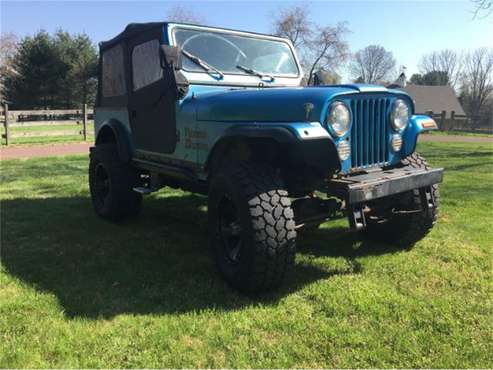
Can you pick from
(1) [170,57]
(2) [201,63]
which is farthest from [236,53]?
(1) [170,57]

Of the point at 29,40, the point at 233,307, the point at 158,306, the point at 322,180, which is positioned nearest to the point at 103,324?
the point at 158,306

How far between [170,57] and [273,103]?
3.73ft

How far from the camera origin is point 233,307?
311cm

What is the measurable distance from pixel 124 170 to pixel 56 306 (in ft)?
7.97

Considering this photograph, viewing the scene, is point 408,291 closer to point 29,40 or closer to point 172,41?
point 172,41

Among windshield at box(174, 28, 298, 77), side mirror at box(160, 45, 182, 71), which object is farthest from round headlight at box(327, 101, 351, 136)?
windshield at box(174, 28, 298, 77)

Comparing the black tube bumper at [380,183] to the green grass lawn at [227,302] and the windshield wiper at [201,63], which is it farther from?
the windshield wiper at [201,63]

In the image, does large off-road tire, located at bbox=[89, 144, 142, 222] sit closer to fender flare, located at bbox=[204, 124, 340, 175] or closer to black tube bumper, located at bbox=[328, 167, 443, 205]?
fender flare, located at bbox=[204, 124, 340, 175]

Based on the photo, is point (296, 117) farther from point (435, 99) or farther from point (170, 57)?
point (435, 99)

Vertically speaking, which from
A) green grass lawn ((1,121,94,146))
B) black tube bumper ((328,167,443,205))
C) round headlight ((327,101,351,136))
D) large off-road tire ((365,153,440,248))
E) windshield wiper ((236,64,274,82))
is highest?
windshield wiper ((236,64,274,82))

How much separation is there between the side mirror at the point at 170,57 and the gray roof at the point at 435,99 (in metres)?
47.6

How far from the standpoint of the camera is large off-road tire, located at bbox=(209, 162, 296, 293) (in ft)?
10.1

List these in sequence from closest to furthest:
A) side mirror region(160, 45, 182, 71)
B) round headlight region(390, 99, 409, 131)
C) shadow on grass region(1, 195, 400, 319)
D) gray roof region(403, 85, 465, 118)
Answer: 1. shadow on grass region(1, 195, 400, 319)
2. round headlight region(390, 99, 409, 131)
3. side mirror region(160, 45, 182, 71)
4. gray roof region(403, 85, 465, 118)

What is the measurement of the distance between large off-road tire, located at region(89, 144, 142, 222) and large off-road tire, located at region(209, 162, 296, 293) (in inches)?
86.2
